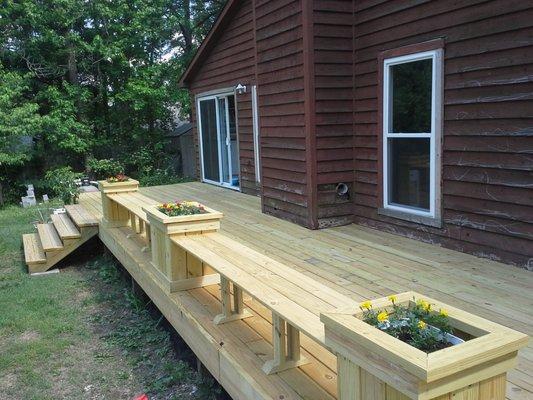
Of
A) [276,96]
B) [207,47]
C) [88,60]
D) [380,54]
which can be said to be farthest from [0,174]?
[380,54]

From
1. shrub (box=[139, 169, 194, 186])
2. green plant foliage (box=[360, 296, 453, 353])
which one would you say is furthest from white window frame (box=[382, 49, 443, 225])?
shrub (box=[139, 169, 194, 186])

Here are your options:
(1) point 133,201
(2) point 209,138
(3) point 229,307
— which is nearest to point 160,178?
(2) point 209,138

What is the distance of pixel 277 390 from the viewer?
224 cm

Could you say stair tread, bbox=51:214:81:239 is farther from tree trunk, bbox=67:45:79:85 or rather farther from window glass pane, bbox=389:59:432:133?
tree trunk, bbox=67:45:79:85

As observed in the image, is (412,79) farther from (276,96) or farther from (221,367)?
(221,367)

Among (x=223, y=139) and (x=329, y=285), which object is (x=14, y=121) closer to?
(x=223, y=139)

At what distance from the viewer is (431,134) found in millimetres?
4250

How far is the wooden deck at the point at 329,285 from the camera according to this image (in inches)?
92.8

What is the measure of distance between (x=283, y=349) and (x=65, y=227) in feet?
16.7

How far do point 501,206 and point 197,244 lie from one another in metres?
2.25

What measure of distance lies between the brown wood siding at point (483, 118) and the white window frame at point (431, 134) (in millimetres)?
65

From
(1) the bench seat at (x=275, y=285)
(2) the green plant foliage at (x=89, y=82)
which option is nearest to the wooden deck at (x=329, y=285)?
(1) the bench seat at (x=275, y=285)

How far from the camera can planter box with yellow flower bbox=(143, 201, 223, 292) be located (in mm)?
3562

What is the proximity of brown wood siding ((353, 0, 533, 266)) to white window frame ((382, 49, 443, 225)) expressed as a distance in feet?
0.21
